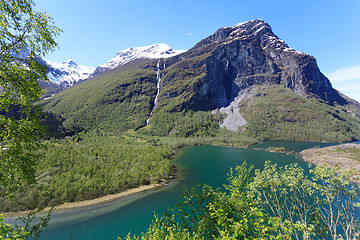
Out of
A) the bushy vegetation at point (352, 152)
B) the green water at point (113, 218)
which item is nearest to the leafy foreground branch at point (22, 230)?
the green water at point (113, 218)

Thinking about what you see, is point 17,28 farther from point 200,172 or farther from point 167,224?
point 200,172

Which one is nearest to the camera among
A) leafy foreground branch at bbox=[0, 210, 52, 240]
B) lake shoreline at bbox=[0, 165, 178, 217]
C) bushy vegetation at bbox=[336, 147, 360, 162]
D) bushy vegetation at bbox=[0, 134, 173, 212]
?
leafy foreground branch at bbox=[0, 210, 52, 240]

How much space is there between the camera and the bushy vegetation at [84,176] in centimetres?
4288

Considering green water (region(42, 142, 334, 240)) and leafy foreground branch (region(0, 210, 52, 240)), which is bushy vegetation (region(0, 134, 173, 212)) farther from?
leafy foreground branch (region(0, 210, 52, 240))

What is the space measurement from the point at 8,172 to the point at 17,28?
867 centimetres

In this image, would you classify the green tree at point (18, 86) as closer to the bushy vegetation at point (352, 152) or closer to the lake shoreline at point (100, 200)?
the lake shoreline at point (100, 200)

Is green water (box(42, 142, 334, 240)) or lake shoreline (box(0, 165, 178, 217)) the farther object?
lake shoreline (box(0, 165, 178, 217))

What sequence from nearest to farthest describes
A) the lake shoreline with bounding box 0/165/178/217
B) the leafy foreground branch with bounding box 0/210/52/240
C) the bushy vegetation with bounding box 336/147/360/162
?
the leafy foreground branch with bounding box 0/210/52/240, the lake shoreline with bounding box 0/165/178/217, the bushy vegetation with bounding box 336/147/360/162

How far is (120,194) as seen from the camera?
51.3m

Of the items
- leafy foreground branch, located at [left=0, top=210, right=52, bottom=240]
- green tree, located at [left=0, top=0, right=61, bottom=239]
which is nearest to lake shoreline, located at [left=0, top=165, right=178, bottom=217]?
leafy foreground branch, located at [left=0, top=210, right=52, bottom=240]

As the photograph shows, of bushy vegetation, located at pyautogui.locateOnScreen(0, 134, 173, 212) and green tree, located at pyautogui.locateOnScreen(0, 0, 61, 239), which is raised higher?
green tree, located at pyautogui.locateOnScreen(0, 0, 61, 239)

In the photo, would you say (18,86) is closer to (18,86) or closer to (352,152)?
(18,86)

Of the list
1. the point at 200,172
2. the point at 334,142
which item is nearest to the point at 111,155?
the point at 200,172

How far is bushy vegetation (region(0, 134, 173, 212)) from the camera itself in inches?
1688
